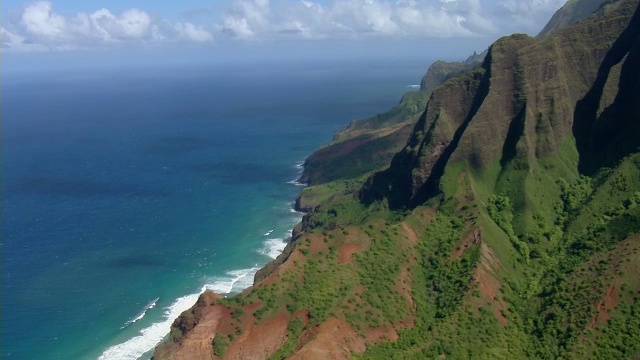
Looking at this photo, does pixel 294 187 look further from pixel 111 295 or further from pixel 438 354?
pixel 438 354

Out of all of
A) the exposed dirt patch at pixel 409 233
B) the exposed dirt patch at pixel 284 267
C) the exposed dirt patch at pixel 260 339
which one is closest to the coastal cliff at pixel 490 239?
the exposed dirt patch at pixel 260 339

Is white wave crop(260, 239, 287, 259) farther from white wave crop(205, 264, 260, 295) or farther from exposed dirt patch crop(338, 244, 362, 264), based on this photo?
exposed dirt patch crop(338, 244, 362, 264)

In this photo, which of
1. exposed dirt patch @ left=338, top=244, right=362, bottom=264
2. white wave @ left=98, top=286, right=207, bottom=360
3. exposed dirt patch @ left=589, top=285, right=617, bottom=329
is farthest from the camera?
white wave @ left=98, top=286, right=207, bottom=360

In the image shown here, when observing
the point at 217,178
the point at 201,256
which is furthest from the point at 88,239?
the point at 217,178

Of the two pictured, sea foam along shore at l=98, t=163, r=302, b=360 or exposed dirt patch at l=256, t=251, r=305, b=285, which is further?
sea foam along shore at l=98, t=163, r=302, b=360

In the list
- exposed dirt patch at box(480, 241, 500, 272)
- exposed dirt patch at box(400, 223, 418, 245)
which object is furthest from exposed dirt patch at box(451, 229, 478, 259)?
exposed dirt patch at box(400, 223, 418, 245)

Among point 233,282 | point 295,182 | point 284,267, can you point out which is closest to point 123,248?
point 233,282
